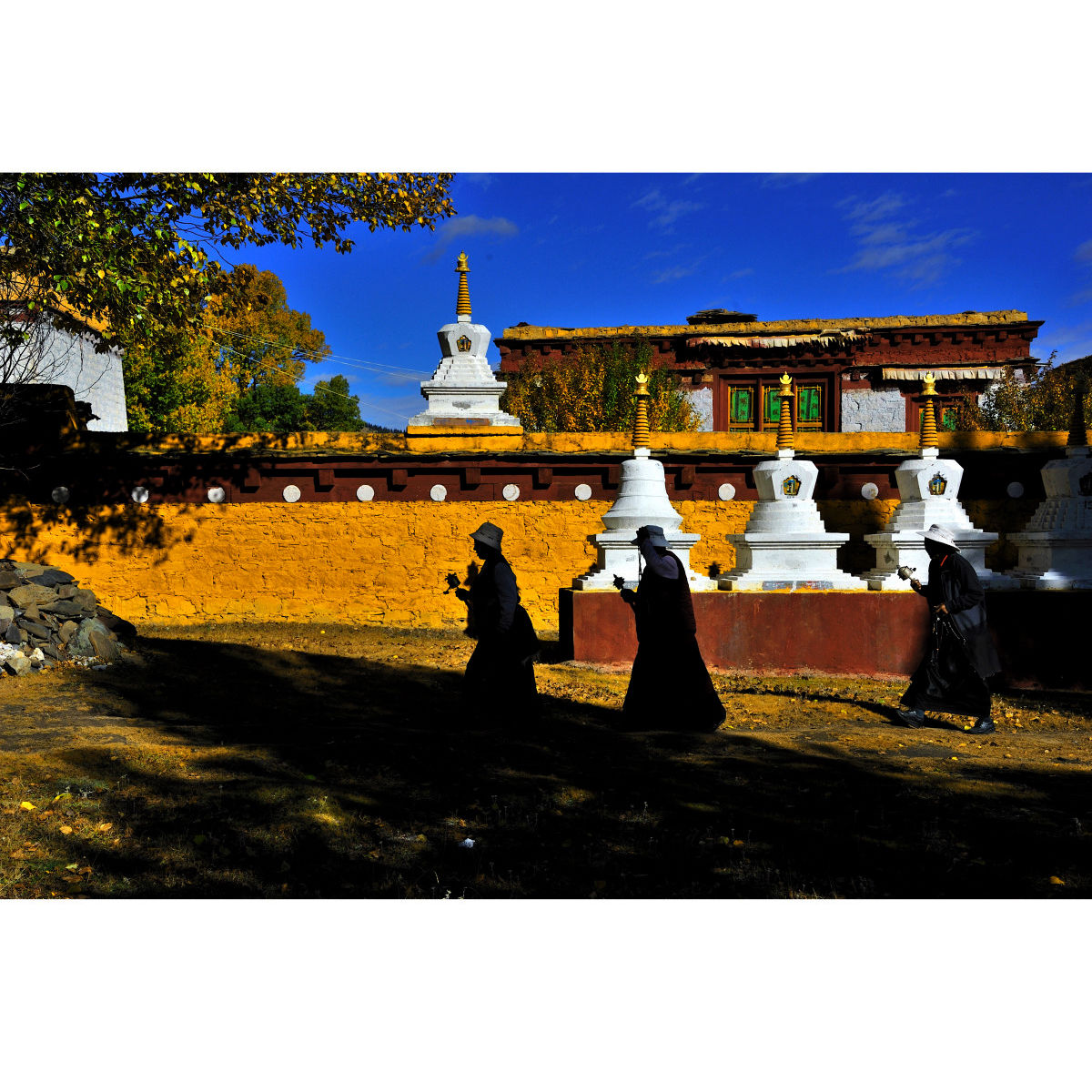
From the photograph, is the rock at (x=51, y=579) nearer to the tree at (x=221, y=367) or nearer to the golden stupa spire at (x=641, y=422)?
the golden stupa spire at (x=641, y=422)

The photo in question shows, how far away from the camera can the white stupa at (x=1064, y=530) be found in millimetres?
9289

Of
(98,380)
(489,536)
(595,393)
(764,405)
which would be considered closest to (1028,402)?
(764,405)

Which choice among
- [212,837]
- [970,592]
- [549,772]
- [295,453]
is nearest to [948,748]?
[970,592]

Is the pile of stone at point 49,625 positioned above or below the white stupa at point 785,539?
below

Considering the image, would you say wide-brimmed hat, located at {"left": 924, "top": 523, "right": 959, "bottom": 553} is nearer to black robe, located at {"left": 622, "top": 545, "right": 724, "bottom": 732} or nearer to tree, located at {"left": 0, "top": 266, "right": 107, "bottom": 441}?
black robe, located at {"left": 622, "top": 545, "right": 724, "bottom": 732}

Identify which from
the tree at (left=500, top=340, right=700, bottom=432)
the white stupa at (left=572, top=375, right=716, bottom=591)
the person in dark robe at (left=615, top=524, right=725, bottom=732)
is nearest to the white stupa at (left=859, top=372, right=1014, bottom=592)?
the white stupa at (left=572, top=375, right=716, bottom=591)

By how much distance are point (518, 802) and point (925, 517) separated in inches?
294

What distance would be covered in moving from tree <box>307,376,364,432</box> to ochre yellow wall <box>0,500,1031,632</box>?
21.2 m

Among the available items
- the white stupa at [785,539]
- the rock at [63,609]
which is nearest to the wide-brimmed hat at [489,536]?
the white stupa at [785,539]

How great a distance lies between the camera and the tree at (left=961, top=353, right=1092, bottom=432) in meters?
18.9

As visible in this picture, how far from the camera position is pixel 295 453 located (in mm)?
11109

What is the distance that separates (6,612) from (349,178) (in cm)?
630

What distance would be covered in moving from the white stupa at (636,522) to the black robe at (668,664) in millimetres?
2602

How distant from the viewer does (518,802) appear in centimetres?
464
